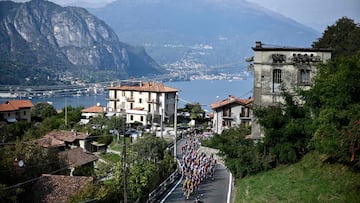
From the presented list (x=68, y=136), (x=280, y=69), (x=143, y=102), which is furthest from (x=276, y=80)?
(x=143, y=102)

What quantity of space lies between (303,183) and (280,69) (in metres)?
11.1

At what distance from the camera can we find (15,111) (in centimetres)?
4712

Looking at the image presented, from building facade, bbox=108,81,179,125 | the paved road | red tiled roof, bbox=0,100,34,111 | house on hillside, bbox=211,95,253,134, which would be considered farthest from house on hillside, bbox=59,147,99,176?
building facade, bbox=108,81,179,125

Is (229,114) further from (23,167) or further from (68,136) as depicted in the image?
(23,167)

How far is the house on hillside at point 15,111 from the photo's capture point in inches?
1806

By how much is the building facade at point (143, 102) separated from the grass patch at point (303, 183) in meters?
32.8

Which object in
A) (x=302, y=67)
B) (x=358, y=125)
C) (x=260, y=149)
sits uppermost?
(x=302, y=67)

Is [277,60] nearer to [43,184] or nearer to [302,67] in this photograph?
[302,67]

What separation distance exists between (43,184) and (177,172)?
7.70 m

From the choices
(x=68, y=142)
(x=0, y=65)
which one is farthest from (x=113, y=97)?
(x=0, y=65)

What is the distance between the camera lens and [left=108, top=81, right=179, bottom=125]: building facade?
51.2 m

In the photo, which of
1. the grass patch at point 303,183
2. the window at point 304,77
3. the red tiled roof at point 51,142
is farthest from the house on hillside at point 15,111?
the grass patch at point 303,183

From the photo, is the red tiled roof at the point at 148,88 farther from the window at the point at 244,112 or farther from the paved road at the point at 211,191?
the paved road at the point at 211,191

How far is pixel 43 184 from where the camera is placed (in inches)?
696
